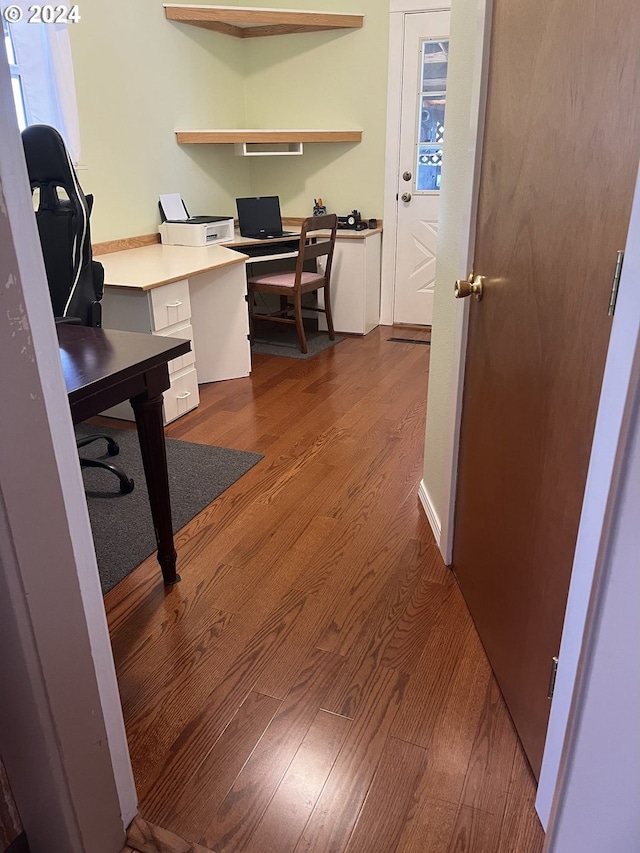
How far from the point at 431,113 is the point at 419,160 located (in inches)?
12.1

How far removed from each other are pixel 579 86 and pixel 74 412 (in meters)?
1.18

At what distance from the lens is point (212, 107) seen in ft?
14.6

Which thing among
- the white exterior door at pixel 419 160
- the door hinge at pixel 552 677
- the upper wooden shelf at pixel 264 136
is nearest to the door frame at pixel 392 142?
the white exterior door at pixel 419 160

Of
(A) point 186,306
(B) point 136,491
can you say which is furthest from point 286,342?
(B) point 136,491

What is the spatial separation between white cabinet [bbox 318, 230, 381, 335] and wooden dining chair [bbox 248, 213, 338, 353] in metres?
0.12

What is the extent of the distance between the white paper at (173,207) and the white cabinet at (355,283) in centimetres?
109

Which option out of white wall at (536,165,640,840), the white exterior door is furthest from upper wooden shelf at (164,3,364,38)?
white wall at (536,165,640,840)

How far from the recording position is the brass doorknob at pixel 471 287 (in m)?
1.56

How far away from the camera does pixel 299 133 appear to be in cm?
448

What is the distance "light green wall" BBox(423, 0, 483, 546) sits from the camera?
5.41ft

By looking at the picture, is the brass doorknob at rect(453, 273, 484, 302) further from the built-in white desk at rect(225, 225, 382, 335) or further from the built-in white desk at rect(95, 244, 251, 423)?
the built-in white desk at rect(225, 225, 382, 335)

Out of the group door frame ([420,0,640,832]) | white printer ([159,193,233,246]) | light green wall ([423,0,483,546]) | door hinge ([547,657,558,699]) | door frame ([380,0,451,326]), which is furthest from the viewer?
door frame ([380,0,451,326])

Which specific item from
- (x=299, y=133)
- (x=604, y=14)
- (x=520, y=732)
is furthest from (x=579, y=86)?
(x=299, y=133)

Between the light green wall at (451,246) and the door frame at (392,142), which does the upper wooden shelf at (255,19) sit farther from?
the light green wall at (451,246)
